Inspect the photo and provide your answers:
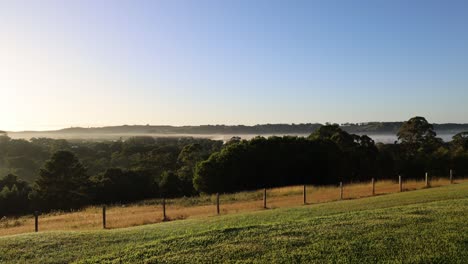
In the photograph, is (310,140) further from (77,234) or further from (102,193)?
(77,234)

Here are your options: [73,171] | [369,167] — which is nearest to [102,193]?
[73,171]

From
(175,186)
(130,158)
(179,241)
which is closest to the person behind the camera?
(179,241)

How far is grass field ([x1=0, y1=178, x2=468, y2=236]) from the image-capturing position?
21.0 m

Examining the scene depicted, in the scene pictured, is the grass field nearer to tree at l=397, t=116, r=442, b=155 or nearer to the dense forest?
the dense forest

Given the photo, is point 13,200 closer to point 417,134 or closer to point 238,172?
point 238,172

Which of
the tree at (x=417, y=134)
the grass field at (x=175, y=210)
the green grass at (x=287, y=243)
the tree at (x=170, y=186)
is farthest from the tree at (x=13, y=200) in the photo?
the tree at (x=417, y=134)

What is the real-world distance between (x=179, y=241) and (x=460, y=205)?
9.88 m

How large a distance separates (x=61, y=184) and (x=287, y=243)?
46.9m

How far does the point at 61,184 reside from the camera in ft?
172

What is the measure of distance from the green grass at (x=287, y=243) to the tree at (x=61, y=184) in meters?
39.8

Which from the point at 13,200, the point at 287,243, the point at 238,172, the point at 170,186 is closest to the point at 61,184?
the point at 13,200

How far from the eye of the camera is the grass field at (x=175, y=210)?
2104cm

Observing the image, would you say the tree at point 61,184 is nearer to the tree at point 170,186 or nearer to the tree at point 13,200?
the tree at point 13,200

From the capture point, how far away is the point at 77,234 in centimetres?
1398
